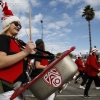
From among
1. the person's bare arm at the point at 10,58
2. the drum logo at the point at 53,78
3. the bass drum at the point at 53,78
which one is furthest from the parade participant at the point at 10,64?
the drum logo at the point at 53,78

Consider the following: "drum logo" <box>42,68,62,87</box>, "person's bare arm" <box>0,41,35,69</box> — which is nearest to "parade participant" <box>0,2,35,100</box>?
"person's bare arm" <box>0,41,35,69</box>

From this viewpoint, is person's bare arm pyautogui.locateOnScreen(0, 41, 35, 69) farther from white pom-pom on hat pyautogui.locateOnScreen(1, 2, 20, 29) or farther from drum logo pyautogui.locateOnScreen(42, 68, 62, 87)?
white pom-pom on hat pyautogui.locateOnScreen(1, 2, 20, 29)

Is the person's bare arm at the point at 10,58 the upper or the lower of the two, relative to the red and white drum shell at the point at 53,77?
upper

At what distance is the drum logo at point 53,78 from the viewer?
6.15 ft

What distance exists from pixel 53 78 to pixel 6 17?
36.3 inches

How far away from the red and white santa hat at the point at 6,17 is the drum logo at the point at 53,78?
2.40 ft

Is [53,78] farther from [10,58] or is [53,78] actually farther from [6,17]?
[6,17]

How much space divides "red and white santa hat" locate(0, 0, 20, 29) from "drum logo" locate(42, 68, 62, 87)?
28.8 inches

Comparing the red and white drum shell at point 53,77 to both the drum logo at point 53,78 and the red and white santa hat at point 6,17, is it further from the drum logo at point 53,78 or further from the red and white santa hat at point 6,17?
the red and white santa hat at point 6,17

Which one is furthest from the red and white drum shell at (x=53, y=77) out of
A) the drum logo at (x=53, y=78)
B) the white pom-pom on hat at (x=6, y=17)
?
the white pom-pom on hat at (x=6, y=17)

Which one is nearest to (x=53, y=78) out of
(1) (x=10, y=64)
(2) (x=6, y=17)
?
(1) (x=10, y=64)

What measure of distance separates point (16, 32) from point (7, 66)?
1.40 ft

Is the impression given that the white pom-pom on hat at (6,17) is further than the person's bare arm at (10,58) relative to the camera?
Yes

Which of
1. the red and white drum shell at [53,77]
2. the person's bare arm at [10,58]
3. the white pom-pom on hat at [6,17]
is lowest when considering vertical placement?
the red and white drum shell at [53,77]
